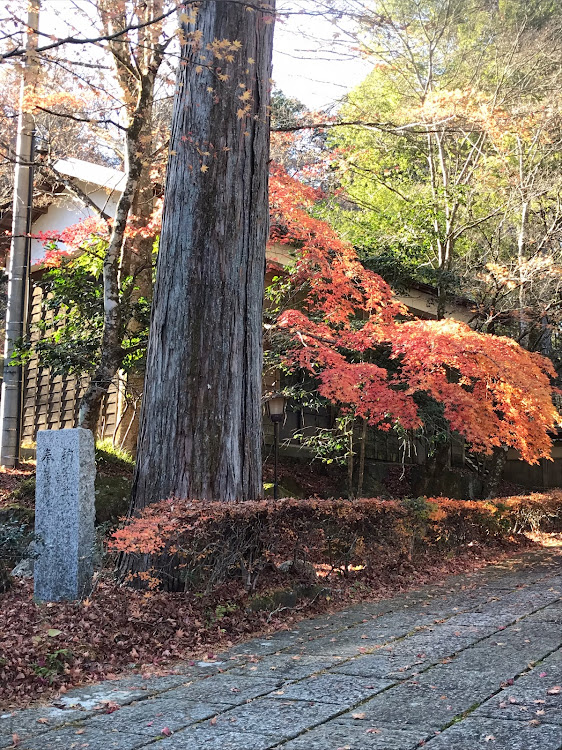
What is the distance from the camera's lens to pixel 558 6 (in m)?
21.5

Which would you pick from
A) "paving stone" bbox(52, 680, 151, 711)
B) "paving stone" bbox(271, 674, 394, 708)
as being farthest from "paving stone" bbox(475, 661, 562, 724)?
"paving stone" bbox(52, 680, 151, 711)

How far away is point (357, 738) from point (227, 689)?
1.21 meters

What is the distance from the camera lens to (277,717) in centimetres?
391

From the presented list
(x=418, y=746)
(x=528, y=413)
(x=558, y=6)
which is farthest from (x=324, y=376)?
(x=558, y=6)

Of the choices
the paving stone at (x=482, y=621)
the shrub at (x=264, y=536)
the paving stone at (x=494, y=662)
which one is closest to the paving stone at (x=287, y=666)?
the paving stone at (x=494, y=662)

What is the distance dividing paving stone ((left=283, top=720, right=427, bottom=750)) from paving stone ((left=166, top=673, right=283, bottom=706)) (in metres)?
0.73

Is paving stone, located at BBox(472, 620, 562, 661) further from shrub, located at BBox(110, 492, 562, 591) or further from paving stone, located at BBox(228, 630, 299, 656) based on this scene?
shrub, located at BBox(110, 492, 562, 591)

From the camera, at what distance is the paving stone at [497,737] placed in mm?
3332

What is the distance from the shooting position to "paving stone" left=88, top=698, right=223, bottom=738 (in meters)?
3.82

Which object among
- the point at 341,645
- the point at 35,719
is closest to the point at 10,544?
the point at 35,719

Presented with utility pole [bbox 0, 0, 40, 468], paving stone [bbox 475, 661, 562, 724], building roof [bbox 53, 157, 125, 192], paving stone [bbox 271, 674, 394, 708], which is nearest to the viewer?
paving stone [bbox 475, 661, 562, 724]

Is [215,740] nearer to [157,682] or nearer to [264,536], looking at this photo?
[157,682]

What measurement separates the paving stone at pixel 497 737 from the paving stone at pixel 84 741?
1.41 m

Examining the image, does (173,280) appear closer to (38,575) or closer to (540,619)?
(38,575)
